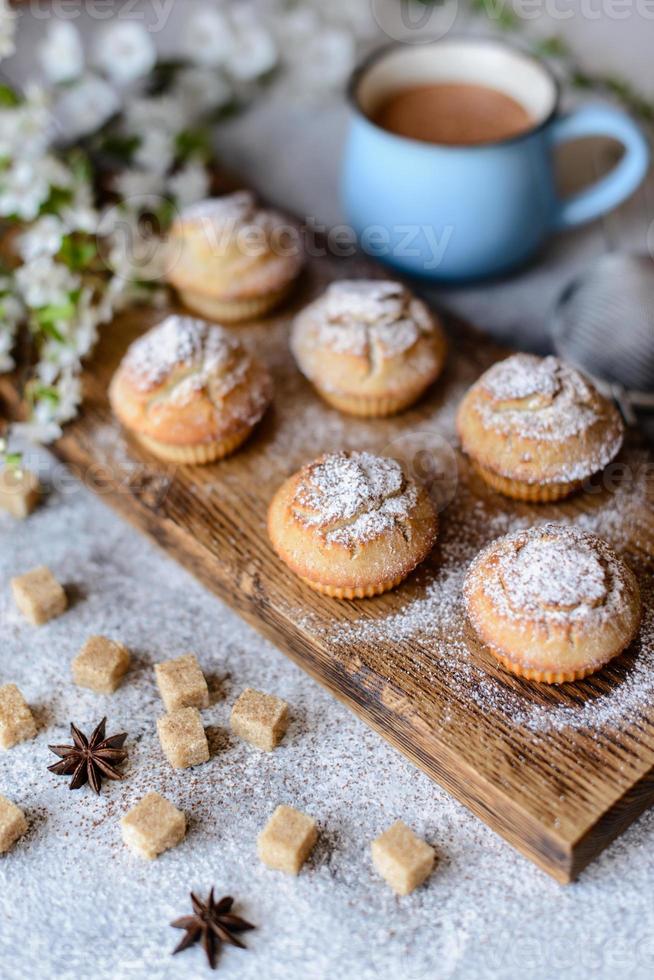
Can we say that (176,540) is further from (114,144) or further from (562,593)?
(114,144)

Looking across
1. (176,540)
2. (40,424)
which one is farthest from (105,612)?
(40,424)

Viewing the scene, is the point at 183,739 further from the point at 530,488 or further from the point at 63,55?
the point at 63,55

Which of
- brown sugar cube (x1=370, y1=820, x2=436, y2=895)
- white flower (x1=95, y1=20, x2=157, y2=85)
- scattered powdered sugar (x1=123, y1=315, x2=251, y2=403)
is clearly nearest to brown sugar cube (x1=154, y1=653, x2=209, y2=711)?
brown sugar cube (x1=370, y1=820, x2=436, y2=895)

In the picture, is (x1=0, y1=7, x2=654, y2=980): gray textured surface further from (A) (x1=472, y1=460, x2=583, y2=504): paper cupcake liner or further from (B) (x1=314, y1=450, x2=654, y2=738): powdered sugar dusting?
(A) (x1=472, y1=460, x2=583, y2=504): paper cupcake liner

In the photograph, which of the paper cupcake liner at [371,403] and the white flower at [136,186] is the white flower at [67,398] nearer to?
the paper cupcake liner at [371,403]

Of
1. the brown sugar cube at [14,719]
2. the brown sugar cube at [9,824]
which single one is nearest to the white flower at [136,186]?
the brown sugar cube at [14,719]

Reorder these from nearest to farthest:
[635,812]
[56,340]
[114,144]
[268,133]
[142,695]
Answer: [635,812]
[142,695]
[56,340]
[114,144]
[268,133]
